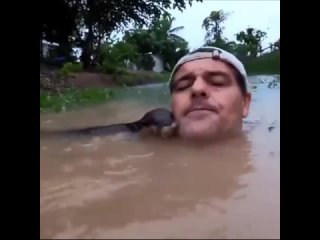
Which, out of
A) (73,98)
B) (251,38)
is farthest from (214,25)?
(73,98)

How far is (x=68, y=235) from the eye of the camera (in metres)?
1.54

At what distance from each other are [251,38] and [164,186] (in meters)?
0.99

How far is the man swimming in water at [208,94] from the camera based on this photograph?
2188 mm

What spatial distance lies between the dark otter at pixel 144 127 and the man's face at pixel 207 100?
88 mm

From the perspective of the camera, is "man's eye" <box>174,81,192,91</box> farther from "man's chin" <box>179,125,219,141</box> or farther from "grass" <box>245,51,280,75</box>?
"grass" <box>245,51,280,75</box>

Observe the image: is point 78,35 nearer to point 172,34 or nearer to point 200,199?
point 172,34

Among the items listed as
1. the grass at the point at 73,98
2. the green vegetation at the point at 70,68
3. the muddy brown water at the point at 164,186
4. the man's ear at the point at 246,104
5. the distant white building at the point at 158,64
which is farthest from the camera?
the grass at the point at 73,98

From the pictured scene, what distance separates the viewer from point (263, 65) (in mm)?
2387

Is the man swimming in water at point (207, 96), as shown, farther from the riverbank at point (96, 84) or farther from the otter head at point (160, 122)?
the riverbank at point (96, 84)

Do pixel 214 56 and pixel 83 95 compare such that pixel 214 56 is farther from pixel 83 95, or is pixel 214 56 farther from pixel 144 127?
pixel 83 95

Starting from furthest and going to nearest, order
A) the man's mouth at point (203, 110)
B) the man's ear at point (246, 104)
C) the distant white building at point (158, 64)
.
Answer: the distant white building at point (158, 64), the man's ear at point (246, 104), the man's mouth at point (203, 110)

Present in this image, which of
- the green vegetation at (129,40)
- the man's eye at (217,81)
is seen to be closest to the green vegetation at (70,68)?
the green vegetation at (129,40)
